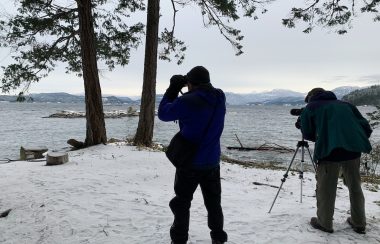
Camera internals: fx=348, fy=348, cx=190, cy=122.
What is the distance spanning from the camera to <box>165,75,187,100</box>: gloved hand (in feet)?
13.7

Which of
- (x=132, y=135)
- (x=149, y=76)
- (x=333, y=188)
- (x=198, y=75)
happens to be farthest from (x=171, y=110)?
(x=132, y=135)

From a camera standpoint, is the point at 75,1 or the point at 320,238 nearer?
the point at 320,238

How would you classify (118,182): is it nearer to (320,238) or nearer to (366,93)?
(320,238)

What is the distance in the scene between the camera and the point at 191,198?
418 centimetres

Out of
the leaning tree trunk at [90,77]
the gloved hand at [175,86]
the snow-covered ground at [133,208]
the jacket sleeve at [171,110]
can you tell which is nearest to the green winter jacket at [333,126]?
the snow-covered ground at [133,208]

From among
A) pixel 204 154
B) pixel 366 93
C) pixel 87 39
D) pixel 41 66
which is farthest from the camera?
pixel 366 93

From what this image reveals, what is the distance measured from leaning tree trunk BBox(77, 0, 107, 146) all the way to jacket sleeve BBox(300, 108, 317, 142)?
29.7 feet

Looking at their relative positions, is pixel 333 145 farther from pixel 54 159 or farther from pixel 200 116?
pixel 54 159

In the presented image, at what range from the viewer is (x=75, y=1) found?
12336 millimetres

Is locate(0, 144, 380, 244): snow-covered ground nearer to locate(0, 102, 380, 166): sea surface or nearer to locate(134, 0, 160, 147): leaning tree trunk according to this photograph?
locate(134, 0, 160, 147): leaning tree trunk

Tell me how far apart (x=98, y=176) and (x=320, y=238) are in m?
5.07

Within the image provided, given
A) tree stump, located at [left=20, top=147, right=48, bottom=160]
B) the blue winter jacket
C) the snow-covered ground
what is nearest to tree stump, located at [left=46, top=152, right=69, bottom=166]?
the snow-covered ground

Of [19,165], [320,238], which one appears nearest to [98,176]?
[19,165]

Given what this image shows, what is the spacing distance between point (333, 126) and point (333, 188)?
0.89m
